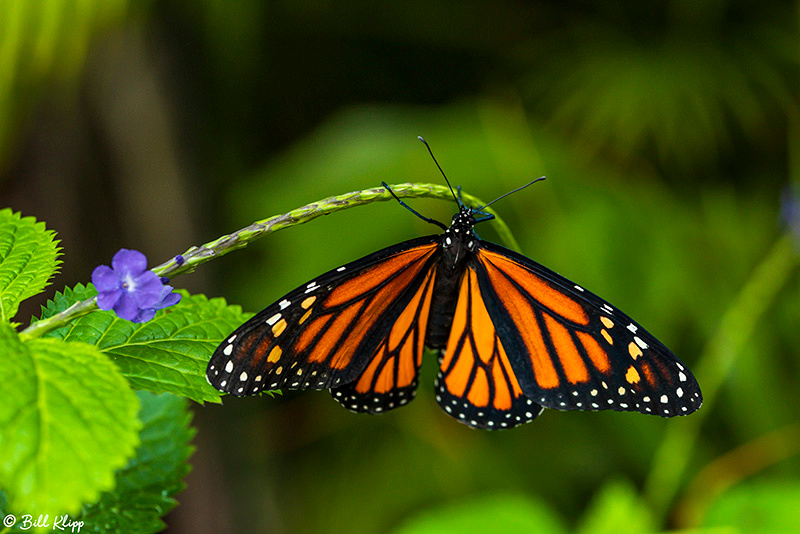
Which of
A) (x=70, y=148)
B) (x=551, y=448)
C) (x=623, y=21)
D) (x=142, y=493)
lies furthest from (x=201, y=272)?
(x=623, y=21)

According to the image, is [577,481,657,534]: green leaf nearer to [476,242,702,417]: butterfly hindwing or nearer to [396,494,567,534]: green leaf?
[396,494,567,534]: green leaf

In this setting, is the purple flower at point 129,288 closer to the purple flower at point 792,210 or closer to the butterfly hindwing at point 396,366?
the butterfly hindwing at point 396,366

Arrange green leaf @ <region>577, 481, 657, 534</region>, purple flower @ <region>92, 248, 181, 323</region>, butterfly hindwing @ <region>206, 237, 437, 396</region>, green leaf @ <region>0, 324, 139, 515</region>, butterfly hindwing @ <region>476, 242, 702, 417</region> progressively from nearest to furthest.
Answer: green leaf @ <region>0, 324, 139, 515</region>
purple flower @ <region>92, 248, 181, 323</region>
butterfly hindwing @ <region>206, 237, 437, 396</region>
butterfly hindwing @ <region>476, 242, 702, 417</region>
green leaf @ <region>577, 481, 657, 534</region>

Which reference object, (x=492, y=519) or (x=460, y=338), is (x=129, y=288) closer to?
(x=460, y=338)

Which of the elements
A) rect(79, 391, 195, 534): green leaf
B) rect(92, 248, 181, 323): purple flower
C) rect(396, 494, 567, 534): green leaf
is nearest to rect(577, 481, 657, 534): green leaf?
rect(396, 494, 567, 534): green leaf

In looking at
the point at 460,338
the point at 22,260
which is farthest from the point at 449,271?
the point at 22,260

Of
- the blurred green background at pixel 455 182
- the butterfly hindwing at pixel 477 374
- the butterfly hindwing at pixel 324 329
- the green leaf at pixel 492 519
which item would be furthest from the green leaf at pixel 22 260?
the blurred green background at pixel 455 182

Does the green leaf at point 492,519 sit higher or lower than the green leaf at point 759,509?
higher

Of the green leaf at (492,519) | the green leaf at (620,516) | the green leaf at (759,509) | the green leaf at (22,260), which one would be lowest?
the green leaf at (759,509)
